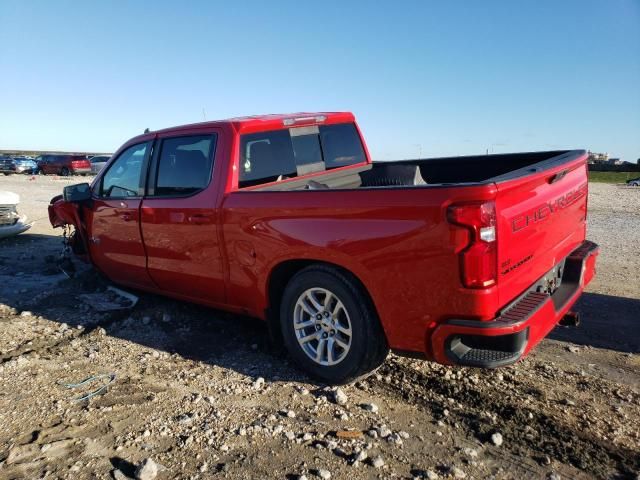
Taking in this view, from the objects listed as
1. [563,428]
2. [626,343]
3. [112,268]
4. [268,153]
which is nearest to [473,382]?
[563,428]

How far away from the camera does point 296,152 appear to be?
488 centimetres

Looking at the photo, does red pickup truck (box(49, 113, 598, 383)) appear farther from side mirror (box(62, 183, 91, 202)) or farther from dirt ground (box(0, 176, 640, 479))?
dirt ground (box(0, 176, 640, 479))

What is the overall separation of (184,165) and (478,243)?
9.35ft

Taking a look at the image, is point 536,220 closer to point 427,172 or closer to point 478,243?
point 478,243

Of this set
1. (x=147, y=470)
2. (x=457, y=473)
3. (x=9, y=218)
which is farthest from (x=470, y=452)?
(x=9, y=218)

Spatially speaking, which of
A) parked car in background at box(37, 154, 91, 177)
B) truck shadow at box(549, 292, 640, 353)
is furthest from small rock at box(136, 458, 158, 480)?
parked car in background at box(37, 154, 91, 177)

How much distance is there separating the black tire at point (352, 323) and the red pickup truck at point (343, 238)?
0.01m

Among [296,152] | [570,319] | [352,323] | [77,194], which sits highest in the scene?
[296,152]

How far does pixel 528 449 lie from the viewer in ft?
9.73

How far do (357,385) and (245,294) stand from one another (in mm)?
1182

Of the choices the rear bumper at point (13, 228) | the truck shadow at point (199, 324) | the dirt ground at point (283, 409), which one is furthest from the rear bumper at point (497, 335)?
the rear bumper at point (13, 228)

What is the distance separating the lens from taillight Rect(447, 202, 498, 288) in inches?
114

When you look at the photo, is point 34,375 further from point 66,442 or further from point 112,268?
point 112,268

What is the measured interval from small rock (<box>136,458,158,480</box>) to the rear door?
1.79 m
